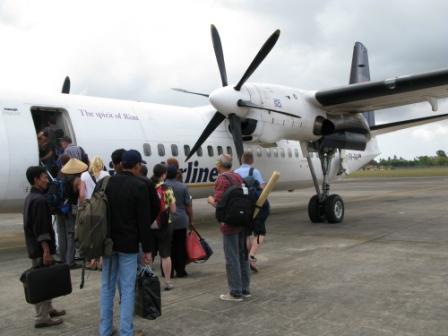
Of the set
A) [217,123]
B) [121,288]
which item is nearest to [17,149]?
[217,123]

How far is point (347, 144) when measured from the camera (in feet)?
44.1

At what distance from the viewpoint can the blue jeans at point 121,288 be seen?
13.1 feet

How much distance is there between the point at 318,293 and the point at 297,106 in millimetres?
7266

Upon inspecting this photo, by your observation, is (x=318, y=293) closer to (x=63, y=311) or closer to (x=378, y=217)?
(x=63, y=311)

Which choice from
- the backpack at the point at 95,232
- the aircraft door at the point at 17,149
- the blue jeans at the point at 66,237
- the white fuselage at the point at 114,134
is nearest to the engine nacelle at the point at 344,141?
the white fuselage at the point at 114,134

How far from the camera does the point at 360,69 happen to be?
61.3ft

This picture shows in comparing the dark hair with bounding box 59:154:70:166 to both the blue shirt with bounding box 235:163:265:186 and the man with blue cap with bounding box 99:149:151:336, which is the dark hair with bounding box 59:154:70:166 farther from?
the man with blue cap with bounding box 99:149:151:336

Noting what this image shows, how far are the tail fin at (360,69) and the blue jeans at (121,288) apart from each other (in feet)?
53.0

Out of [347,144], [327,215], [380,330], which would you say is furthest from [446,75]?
[380,330]

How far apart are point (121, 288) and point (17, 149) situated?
17.2 feet

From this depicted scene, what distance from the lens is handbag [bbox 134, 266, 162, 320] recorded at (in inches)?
163

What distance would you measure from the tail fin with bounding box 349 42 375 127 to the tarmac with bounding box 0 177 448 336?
9.74 m

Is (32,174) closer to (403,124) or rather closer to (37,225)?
(37,225)

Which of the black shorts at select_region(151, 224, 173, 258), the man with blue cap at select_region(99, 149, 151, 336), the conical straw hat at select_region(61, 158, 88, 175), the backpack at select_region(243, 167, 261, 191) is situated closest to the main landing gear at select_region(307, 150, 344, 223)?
the backpack at select_region(243, 167, 261, 191)
